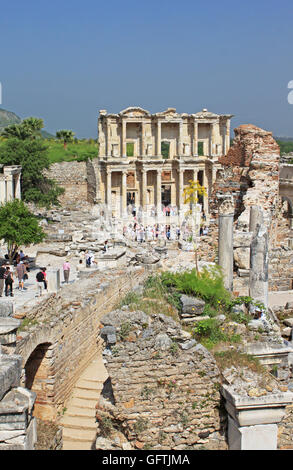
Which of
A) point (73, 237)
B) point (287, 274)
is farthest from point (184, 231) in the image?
point (287, 274)

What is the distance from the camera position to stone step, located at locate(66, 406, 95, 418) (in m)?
10.2

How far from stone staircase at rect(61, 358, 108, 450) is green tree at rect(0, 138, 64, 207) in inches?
912

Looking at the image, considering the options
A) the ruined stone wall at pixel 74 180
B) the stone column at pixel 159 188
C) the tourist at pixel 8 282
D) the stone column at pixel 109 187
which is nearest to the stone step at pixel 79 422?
the tourist at pixel 8 282

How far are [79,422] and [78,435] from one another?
35cm

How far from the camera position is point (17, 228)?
19.8 metres

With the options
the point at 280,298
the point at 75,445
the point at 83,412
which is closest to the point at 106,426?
the point at 75,445

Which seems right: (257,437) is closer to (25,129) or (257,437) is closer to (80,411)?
(80,411)

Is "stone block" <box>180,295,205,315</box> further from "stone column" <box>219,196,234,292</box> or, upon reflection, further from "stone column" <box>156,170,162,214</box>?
"stone column" <box>156,170,162,214</box>

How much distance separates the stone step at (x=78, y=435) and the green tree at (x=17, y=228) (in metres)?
10.5

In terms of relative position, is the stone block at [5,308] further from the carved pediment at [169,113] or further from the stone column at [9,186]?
the carved pediment at [169,113]

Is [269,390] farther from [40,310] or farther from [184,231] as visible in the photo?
[184,231]

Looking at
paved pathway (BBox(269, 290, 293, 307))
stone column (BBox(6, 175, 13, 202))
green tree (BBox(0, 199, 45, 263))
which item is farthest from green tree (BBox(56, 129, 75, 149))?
paved pathway (BBox(269, 290, 293, 307))

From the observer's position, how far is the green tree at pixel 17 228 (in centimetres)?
1947

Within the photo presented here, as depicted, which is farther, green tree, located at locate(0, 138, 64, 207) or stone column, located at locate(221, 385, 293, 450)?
green tree, located at locate(0, 138, 64, 207)
